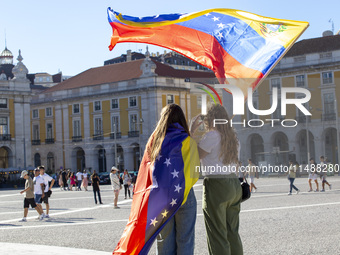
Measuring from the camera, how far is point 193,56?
720 centimetres

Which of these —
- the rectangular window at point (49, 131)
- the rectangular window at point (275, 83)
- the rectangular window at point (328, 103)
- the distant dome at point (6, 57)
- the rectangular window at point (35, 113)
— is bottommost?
the rectangular window at point (328, 103)

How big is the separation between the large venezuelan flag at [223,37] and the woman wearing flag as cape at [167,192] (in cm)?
81

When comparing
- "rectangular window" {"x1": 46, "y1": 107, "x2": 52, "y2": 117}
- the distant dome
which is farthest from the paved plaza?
the distant dome

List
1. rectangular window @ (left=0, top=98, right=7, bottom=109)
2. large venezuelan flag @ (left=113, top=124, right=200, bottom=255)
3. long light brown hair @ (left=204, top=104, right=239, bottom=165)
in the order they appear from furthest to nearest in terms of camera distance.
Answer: rectangular window @ (left=0, top=98, right=7, bottom=109) → long light brown hair @ (left=204, top=104, right=239, bottom=165) → large venezuelan flag @ (left=113, top=124, right=200, bottom=255)

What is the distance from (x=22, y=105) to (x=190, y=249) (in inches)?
2567

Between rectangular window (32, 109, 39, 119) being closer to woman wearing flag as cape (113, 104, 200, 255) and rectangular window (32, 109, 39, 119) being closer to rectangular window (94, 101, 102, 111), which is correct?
rectangular window (94, 101, 102, 111)

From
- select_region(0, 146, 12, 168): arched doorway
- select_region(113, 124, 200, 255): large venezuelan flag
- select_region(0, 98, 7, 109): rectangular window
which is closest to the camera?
select_region(113, 124, 200, 255): large venezuelan flag

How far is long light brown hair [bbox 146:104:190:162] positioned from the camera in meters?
6.09

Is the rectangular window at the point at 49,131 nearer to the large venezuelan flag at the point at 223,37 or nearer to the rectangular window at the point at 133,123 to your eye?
the rectangular window at the point at 133,123

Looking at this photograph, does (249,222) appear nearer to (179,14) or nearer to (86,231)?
(86,231)

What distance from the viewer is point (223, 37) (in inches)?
273

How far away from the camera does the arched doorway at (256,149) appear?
6.83 m

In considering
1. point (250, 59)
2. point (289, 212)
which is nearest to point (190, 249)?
point (250, 59)

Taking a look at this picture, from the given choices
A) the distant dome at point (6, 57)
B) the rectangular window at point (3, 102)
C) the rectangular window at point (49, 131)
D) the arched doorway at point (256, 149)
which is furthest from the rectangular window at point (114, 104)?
the arched doorway at point (256, 149)
